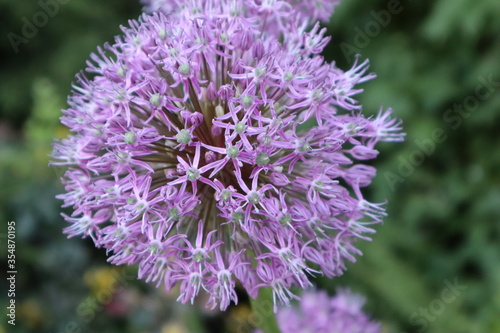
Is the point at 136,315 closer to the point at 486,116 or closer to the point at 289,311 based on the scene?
the point at 289,311

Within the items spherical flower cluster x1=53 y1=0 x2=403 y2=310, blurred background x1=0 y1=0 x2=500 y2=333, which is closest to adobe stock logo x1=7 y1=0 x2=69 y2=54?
blurred background x1=0 y1=0 x2=500 y2=333

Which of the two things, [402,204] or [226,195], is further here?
[402,204]

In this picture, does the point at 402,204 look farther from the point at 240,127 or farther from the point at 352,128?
the point at 240,127

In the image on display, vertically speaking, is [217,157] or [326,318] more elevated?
[217,157]
